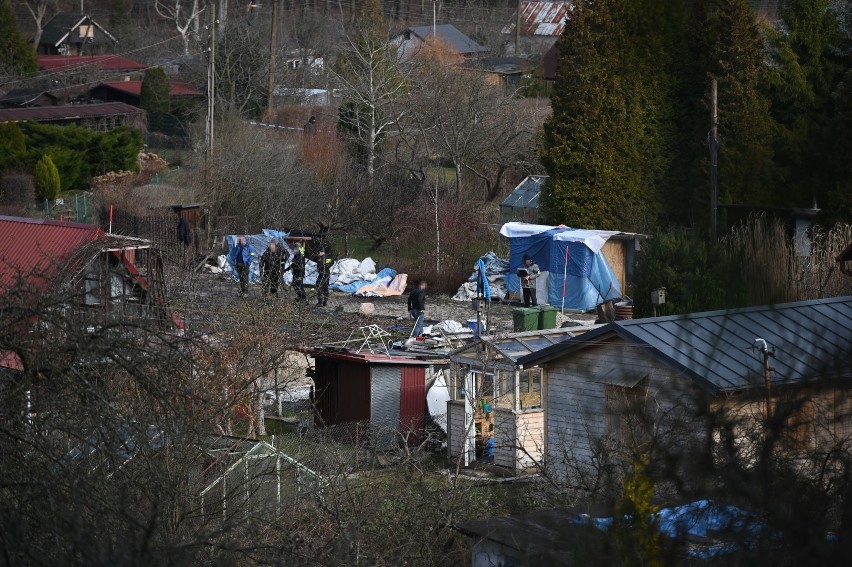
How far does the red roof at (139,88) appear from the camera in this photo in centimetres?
4812

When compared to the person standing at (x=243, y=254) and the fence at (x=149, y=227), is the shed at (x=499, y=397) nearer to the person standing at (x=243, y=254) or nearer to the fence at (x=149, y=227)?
the person standing at (x=243, y=254)

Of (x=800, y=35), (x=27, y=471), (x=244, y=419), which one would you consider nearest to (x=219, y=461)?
(x=27, y=471)

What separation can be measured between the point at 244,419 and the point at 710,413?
35.8 feet

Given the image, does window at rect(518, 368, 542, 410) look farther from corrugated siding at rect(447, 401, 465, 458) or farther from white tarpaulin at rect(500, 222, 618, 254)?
white tarpaulin at rect(500, 222, 618, 254)

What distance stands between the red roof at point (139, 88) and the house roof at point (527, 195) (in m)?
Answer: 21.2

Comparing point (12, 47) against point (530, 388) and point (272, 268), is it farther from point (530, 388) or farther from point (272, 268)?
point (530, 388)

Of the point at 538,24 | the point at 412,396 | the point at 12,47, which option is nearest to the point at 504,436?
the point at 412,396

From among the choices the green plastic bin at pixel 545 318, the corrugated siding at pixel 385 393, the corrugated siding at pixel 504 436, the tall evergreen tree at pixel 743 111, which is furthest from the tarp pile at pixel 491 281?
the corrugated siding at pixel 504 436

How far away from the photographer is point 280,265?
18500 mm

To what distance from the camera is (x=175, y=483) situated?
730 centimetres

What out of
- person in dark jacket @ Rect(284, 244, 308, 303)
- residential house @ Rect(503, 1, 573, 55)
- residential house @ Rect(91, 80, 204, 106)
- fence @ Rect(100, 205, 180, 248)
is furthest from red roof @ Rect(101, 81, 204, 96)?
person in dark jacket @ Rect(284, 244, 308, 303)

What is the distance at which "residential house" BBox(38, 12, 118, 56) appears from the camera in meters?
64.1

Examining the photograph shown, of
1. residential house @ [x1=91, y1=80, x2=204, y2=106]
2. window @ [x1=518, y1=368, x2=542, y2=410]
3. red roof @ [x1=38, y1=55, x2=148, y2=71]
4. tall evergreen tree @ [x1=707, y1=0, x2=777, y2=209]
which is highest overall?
red roof @ [x1=38, y1=55, x2=148, y2=71]

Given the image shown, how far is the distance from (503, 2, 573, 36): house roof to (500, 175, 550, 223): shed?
34598 millimetres
